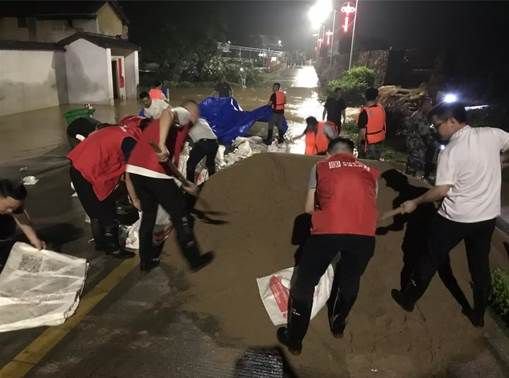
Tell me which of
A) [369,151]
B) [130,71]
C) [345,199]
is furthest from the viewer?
[130,71]

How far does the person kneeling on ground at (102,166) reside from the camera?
3936mm

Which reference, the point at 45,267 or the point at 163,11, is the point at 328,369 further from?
the point at 163,11

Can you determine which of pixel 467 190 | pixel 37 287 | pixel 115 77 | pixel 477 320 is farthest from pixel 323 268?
pixel 115 77

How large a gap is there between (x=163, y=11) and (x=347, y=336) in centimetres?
2912

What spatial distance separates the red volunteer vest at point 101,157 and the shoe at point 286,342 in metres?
2.18

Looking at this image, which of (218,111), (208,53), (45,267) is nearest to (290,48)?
(208,53)

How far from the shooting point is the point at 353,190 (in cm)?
266

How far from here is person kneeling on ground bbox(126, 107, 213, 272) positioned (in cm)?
356

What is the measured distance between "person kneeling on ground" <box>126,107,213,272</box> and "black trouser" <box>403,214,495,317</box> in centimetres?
202

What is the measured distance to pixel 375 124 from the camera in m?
6.98

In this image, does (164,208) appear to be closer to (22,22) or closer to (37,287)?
(37,287)

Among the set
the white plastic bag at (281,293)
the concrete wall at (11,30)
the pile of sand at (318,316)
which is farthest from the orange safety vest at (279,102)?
the concrete wall at (11,30)

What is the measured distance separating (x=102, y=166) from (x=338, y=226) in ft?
7.97

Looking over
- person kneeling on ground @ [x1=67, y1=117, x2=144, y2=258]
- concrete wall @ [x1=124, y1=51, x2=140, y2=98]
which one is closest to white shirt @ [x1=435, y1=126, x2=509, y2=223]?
person kneeling on ground @ [x1=67, y1=117, x2=144, y2=258]
